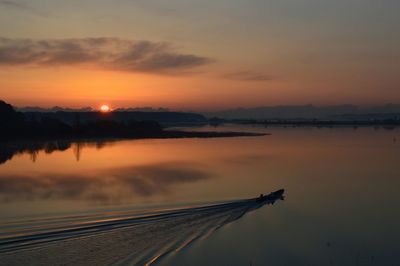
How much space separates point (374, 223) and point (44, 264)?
11.0 meters

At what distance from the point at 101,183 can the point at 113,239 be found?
10.8 meters

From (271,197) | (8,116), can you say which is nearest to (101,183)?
(271,197)

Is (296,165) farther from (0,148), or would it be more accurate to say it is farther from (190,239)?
(0,148)

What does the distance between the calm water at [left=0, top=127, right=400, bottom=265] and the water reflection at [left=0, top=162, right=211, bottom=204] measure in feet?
0.16

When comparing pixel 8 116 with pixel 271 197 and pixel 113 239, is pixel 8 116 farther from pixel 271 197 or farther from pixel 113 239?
pixel 113 239

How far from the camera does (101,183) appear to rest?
2159 cm

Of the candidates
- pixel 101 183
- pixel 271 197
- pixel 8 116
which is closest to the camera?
pixel 271 197

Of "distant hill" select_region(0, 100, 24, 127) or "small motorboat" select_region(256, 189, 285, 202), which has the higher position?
"distant hill" select_region(0, 100, 24, 127)

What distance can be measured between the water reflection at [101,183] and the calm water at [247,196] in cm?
5

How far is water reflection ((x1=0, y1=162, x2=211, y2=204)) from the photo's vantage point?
696 inches

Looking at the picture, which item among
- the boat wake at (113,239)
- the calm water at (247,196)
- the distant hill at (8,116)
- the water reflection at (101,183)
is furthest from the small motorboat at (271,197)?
the distant hill at (8,116)

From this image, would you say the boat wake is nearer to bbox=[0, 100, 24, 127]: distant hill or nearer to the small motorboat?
the small motorboat

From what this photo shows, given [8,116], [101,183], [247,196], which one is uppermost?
[8,116]

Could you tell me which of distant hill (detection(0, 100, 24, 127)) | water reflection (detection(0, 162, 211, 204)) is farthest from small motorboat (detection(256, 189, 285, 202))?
distant hill (detection(0, 100, 24, 127))
